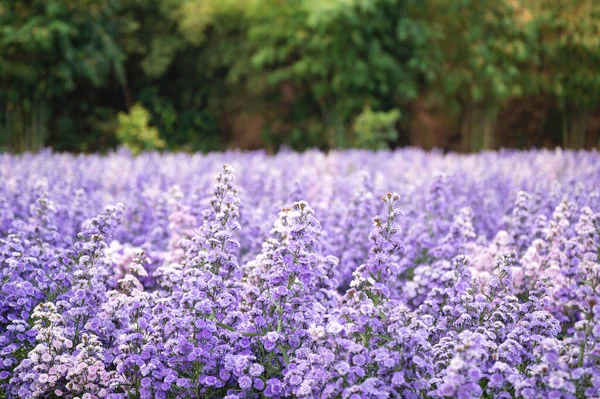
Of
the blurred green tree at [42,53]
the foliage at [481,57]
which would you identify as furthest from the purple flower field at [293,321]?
the foliage at [481,57]

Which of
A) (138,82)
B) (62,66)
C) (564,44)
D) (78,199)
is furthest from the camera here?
(138,82)

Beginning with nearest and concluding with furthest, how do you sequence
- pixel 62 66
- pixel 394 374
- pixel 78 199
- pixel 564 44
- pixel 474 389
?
pixel 474 389
pixel 394 374
pixel 78 199
pixel 62 66
pixel 564 44

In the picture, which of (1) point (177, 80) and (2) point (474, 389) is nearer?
(2) point (474, 389)

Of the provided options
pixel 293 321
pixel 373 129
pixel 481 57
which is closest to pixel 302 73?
pixel 373 129

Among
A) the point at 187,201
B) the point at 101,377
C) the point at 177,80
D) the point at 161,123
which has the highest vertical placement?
the point at 177,80

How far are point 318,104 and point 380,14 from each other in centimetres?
350

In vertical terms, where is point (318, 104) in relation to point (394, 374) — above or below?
above

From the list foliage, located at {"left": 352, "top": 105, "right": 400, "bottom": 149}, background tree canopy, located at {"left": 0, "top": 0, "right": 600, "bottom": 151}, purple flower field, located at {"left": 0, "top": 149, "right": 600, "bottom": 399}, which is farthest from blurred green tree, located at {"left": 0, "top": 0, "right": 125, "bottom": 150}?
purple flower field, located at {"left": 0, "top": 149, "right": 600, "bottom": 399}

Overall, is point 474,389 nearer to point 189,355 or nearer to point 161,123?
point 189,355

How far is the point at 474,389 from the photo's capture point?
103 inches

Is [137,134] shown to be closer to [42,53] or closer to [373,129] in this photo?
[42,53]

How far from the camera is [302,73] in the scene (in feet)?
59.8

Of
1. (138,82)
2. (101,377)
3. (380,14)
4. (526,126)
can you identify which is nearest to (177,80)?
(138,82)

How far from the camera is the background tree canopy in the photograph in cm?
1706
